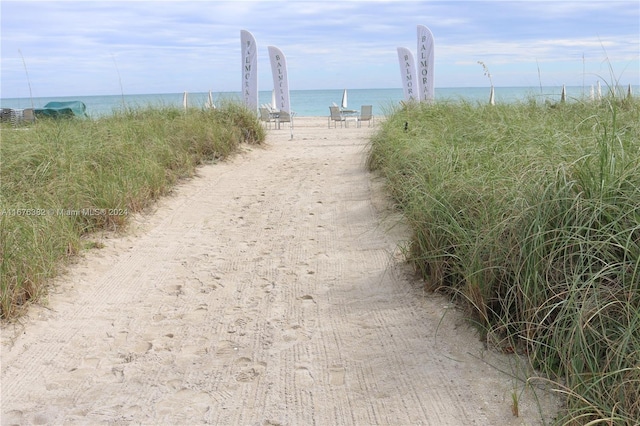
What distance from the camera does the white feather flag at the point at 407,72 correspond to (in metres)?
16.9

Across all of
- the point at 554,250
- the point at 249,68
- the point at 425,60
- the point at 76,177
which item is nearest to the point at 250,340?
the point at 554,250

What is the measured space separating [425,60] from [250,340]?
44.9 feet

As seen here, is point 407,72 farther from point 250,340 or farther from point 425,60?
point 250,340

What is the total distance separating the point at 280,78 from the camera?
16500mm

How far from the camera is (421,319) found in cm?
397

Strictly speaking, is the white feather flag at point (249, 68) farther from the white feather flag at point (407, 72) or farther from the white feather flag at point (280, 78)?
the white feather flag at point (407, 72)

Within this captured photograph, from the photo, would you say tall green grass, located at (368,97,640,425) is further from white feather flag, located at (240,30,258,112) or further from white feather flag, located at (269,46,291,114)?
white feather flag, located at (269,46,291,114)

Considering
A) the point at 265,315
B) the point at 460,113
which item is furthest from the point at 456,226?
the point at 460,113

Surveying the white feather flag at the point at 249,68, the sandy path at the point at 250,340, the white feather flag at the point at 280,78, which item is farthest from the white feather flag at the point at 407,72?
the sandy path at the point at 250,340

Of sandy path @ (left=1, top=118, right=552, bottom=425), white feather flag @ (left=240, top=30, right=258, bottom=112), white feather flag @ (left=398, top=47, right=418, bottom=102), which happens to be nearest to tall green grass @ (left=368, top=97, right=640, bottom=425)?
sandy path @ (left=1, top=118, right=552, bottom=425)

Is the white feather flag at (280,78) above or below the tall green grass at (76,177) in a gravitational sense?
above

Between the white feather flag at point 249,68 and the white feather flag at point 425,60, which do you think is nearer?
the white feather flag at point 249,68

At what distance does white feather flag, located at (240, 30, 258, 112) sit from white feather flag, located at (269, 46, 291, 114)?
2.03 feet

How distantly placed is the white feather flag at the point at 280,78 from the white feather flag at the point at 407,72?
338cm
